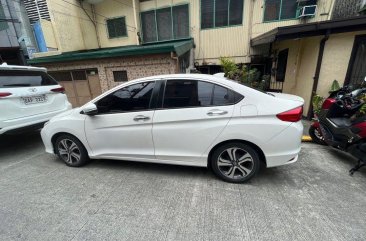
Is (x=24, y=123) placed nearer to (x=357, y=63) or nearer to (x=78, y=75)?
(x=78, y=75)

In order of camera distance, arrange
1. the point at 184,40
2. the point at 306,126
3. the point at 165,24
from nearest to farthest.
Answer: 1. the point at 306,126
2. the point at 184,40
3. the point at 165,24

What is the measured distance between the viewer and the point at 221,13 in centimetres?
869

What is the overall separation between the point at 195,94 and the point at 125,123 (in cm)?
116

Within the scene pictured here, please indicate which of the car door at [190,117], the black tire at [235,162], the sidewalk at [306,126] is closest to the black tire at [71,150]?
the car door at [190,117]

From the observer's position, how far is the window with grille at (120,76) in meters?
7.73

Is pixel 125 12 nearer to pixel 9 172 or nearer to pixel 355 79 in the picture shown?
pixel 9 172

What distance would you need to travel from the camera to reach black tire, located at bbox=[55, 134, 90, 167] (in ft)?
10.4

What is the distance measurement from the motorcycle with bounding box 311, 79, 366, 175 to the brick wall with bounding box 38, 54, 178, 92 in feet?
16.1

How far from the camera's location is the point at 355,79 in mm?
4902

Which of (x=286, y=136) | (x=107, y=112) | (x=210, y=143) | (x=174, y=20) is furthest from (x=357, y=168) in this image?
(x=174, y=20)

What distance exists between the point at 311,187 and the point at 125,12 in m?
11.1

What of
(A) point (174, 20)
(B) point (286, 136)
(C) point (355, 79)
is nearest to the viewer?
(B) point (286, 136)

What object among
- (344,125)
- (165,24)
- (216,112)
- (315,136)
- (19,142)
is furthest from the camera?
(165,24)

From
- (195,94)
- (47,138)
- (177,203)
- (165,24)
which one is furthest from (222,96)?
(165,24)
